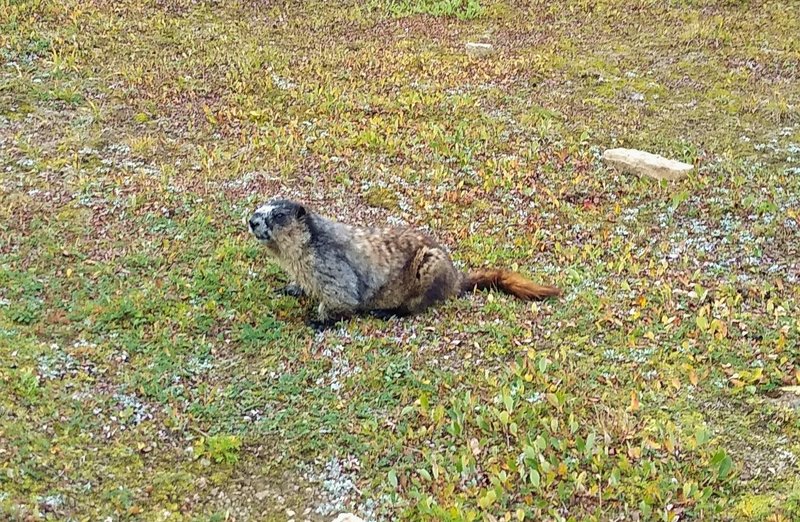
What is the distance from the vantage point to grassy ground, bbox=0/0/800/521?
6.74 meters

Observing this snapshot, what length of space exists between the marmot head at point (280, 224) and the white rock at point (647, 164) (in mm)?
6385

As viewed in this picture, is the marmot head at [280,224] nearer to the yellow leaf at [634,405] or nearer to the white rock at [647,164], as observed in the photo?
the yellow leaf at [634,405]

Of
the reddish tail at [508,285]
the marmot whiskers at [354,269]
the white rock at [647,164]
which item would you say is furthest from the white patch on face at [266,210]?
the white rock at [647,164]

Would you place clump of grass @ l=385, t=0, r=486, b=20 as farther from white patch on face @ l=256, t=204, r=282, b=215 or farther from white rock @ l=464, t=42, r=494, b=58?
white patch on face @ l=256, t=204, r=282, b=215

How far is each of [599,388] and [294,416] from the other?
9.79ft

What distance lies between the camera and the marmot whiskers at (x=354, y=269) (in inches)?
373

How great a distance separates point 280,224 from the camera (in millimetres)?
9484

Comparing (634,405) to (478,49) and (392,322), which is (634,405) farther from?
(478,49)

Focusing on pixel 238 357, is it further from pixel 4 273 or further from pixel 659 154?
pixel 659 154

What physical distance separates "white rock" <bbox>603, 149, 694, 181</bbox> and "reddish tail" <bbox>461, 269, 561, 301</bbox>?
4400mm

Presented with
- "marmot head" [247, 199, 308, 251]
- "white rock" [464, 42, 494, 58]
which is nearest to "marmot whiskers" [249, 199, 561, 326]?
"marmot head" [247, 199, 308, 251]

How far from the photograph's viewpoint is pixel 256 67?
16609 mm

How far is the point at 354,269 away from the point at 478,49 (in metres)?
10.9

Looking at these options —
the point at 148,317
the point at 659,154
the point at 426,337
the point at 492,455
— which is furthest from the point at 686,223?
the point at 148,317
